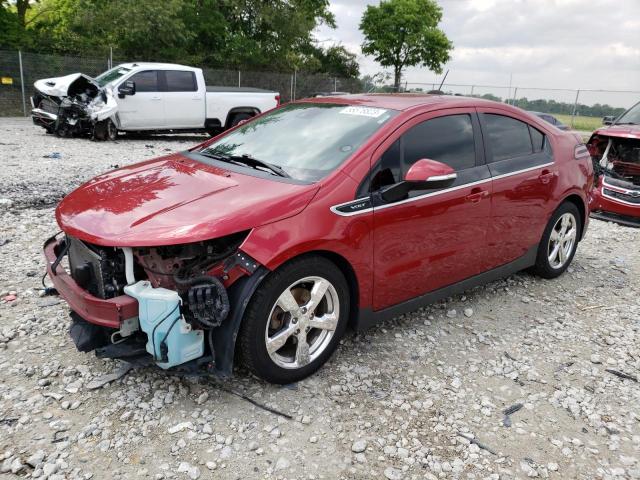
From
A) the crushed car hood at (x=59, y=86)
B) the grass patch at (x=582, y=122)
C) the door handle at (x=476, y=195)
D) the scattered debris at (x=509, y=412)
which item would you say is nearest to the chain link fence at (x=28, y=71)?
the crushed car hood at (x=59, y=86)

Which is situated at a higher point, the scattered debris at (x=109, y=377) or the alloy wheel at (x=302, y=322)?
the alloy wheel at (x=302, y=322)

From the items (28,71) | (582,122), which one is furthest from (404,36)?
(28,71)

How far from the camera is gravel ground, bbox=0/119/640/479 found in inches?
101

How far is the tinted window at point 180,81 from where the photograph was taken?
1315 cm

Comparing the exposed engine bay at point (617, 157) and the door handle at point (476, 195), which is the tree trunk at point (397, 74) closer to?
the exposed engine bay at point (617, 157)

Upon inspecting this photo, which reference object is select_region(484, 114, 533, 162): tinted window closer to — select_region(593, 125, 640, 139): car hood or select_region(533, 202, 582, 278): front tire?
select_region(533, 202, 582, 278): front tire

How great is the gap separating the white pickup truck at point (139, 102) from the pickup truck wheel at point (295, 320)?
34.1 ft

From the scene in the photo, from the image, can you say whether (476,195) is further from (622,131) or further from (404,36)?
(404,36)

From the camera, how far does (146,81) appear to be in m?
12.7

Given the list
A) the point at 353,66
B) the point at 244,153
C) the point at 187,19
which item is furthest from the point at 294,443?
the point at 353,66

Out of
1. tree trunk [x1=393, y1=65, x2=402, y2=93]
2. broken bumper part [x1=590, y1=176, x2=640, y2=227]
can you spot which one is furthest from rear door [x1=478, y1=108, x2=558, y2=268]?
tree trunk [x1=393, y1=65, x2=402, y2=93]

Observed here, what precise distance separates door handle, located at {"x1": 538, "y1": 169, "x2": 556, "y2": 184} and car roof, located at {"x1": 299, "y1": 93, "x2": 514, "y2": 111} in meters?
0.73

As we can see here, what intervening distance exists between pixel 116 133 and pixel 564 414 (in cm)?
1197

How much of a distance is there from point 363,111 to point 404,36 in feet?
127
